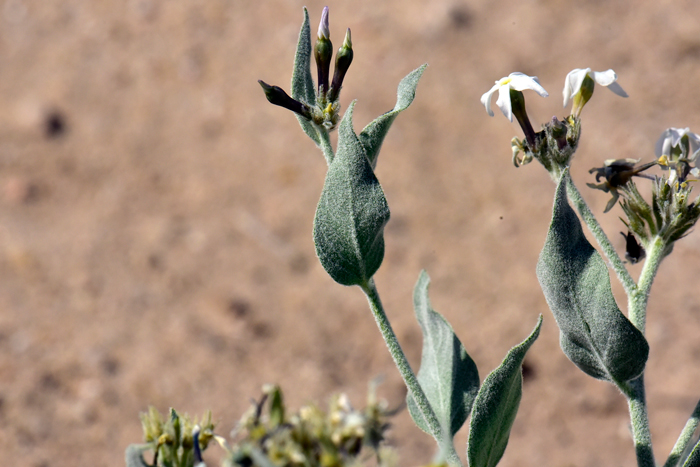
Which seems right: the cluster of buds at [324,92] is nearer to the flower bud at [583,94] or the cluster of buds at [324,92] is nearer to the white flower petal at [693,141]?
Result: the flower bud at [583,94]

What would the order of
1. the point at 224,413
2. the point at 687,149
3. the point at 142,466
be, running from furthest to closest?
the point at 224,413 < the point at 687,149 < the point at 142,466

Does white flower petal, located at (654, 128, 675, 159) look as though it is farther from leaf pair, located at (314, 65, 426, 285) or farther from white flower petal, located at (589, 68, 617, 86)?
leaf pair, located at (314, 65, 426, 285)

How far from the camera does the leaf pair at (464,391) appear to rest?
1.74 m

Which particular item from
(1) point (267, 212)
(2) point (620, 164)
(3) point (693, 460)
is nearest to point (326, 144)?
(2) point (620, 164)

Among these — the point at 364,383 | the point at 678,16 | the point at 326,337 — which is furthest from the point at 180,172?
the point at 678,16

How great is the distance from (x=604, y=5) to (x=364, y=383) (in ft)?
15.3

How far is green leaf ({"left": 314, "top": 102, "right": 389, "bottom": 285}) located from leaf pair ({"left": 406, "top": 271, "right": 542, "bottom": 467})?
1.31 feet

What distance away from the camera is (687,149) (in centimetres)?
207

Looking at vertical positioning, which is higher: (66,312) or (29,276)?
(29,276)

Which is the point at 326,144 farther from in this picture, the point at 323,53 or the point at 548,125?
the point at 548,125

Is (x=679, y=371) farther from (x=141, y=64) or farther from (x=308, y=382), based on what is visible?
(x=141, y=64)

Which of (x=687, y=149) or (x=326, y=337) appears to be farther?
(x=326, y=337)

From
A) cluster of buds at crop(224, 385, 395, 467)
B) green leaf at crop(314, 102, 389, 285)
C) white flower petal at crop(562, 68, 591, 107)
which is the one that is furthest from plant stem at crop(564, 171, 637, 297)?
cluster of buds at crop(224, 385, 395, 467)

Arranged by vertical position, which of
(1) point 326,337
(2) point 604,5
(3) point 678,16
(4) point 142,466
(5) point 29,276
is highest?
(2) point 604,5
